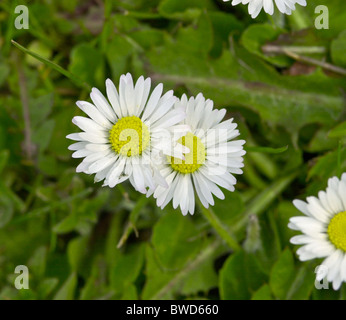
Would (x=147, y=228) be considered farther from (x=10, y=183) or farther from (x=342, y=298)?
(x=342, y=298)

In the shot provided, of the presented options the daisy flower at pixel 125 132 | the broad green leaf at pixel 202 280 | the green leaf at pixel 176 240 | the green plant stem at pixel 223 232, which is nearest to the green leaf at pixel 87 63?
the daisy flower at pixel 125 132

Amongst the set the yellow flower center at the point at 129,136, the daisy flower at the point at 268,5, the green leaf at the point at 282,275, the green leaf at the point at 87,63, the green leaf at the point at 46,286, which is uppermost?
the green leaf at the point at 87,63

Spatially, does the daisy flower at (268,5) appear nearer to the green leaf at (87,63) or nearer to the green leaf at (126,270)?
the green leaf at (87,63)

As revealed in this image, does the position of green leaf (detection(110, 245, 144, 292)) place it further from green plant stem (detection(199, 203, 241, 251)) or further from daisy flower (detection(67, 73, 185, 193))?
daisy flower (detection(67, 73, 185, 193))

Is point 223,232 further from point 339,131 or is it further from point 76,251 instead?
point 76,251

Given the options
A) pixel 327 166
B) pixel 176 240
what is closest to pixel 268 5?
pixel 327 166

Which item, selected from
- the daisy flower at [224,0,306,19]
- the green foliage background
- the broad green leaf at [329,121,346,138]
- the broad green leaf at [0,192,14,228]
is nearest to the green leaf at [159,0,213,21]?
the green foliage background
